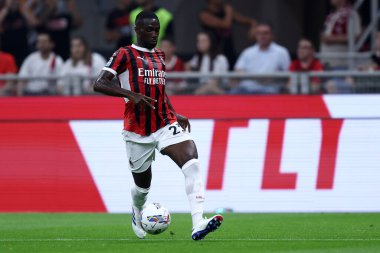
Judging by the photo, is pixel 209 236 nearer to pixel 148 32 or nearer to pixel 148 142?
pixel 148 142

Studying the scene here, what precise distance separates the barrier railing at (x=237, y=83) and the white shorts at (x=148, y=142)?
19.6ft

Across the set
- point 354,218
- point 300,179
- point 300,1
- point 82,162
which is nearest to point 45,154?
point 82,162

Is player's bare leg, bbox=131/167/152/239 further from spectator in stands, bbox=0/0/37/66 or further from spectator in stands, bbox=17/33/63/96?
spectator in stands, bbox=0/0/37/66

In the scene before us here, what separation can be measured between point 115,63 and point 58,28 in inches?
413

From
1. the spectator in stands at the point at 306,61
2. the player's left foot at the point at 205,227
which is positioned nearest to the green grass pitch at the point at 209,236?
the player's left foot at the point at 205,227

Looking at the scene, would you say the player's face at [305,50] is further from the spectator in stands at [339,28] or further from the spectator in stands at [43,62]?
the spectator in stands at [43,62]

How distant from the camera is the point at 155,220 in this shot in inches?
437

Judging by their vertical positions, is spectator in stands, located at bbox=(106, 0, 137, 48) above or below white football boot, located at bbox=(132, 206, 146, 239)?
above

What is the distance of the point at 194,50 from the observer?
23.2 metres

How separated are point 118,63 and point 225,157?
5353 mm

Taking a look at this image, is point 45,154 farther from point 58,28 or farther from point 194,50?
point 194,50

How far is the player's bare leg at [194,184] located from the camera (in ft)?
33.9

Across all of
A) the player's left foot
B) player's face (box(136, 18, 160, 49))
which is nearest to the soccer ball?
the player's left foot

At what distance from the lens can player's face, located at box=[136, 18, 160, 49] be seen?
1102cm
